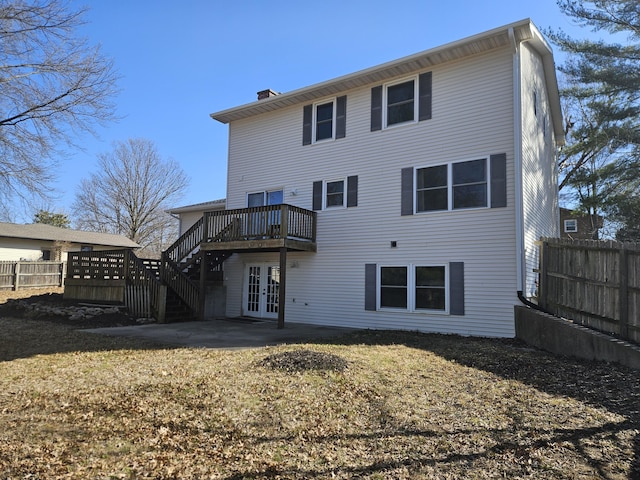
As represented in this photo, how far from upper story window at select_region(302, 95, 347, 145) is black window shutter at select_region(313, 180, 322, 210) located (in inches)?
57.7

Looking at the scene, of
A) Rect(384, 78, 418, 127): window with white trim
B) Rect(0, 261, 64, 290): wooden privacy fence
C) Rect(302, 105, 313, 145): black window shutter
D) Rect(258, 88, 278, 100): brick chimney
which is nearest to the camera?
Rect(384, 78, 418, 127): window with white trim

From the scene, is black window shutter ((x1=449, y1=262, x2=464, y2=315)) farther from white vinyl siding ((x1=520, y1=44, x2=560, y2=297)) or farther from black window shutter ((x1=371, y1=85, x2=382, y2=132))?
black window shutter ((x1=371, y1=85, x2=382, y2=132))

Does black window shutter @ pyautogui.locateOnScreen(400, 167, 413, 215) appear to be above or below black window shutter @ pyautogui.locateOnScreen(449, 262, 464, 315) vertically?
above

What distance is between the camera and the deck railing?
1167 cm

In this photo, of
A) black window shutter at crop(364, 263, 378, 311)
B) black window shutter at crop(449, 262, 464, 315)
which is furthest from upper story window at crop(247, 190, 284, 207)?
black window shutter at crop(449, 262, 464, 315)

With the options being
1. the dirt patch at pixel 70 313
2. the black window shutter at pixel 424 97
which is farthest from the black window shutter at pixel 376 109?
the dirt patch at pixel 70 313

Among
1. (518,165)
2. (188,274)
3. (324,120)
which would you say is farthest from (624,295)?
(188,274)

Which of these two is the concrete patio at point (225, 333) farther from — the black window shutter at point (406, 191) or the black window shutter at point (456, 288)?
the black window shutter at point (406, 191)

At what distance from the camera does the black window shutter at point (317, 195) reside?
1280 centimetres

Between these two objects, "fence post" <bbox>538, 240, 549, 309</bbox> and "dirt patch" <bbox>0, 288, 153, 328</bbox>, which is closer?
"fence post" <bbox>538, 240, 549, 309</bbox>

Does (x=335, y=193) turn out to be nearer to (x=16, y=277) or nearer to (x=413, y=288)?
(x=413, y=288)

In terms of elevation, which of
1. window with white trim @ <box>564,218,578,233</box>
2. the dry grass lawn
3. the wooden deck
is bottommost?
the dry grass lawn

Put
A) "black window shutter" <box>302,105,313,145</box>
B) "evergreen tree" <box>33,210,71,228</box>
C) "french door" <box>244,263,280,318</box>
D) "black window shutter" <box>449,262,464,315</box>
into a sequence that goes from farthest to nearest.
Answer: "evergreen tree" <box>33,210,71,228</box> < "french door" <box>244,263,280,318</box> < "black window shutter" <box>302,105,313,145</box> < "black window shutter" <box>449,262,464,315</box>

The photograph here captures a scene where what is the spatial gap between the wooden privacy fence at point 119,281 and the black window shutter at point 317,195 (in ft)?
17.4
